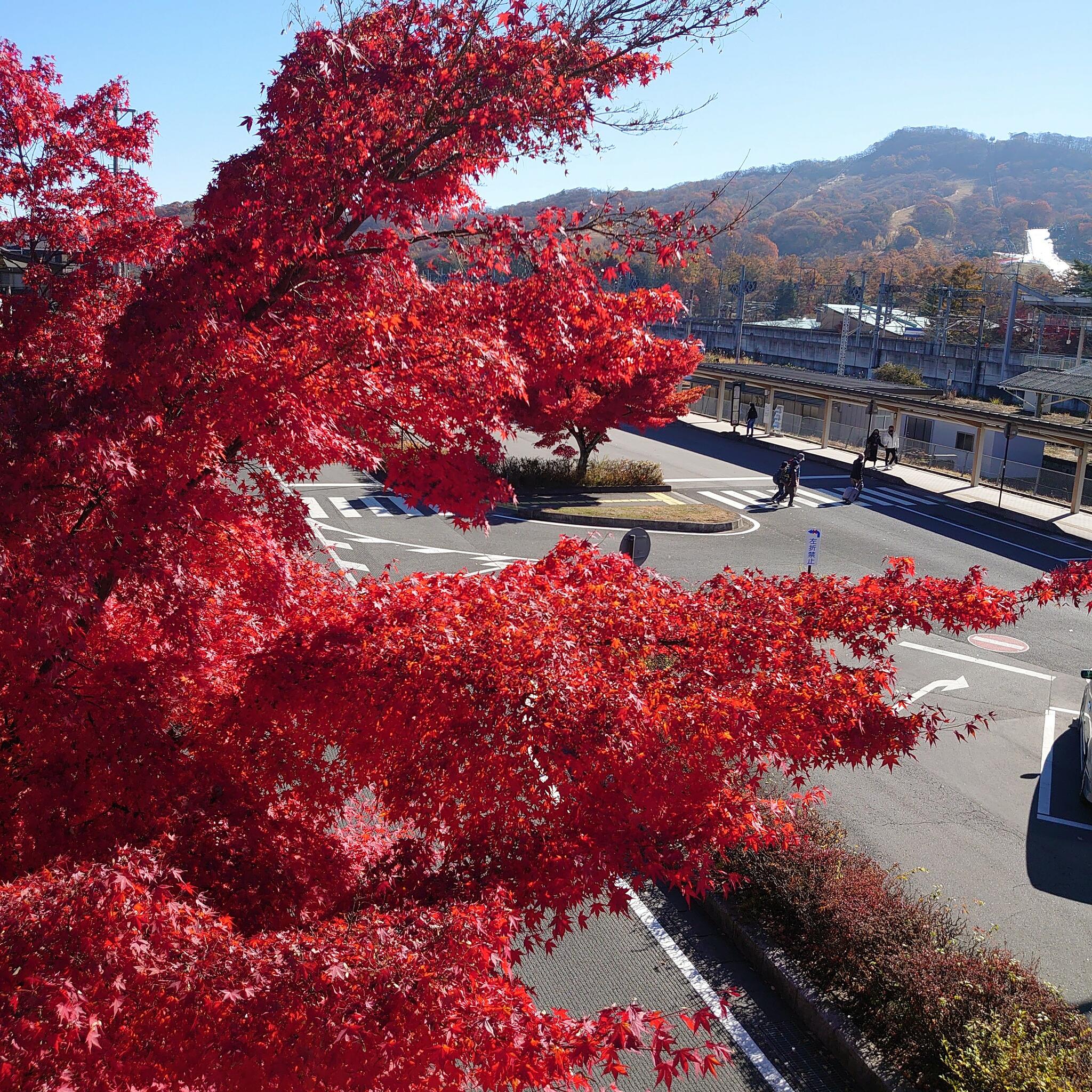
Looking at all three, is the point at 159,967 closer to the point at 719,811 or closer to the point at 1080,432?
the point at 719,811

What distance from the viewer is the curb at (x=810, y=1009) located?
682 cm

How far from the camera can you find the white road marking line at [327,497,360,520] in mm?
24578

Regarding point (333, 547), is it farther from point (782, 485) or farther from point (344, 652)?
point (344, 652)

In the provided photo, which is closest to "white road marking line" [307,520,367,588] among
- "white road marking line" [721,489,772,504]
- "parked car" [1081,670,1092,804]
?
"parked car" [1081,670,1092,804]

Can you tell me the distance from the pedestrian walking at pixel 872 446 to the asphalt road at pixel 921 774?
6.31m

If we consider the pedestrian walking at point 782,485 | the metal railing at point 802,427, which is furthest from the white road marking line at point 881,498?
the metal railing at point 802,427

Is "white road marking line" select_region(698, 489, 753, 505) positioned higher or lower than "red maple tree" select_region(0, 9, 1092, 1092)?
lower

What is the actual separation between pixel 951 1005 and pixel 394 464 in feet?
19.7

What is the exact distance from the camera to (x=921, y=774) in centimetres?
1211

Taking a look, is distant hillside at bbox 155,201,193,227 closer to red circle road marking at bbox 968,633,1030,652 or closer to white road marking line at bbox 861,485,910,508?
red circle road marking at bbox 968,633,1030,652

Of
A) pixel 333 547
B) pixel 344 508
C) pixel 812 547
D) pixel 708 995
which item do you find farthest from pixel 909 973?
pixel 344 508

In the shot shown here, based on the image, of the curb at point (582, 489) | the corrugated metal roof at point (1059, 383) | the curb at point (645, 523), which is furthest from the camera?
the corrugated metal roof at point (1059, 383)

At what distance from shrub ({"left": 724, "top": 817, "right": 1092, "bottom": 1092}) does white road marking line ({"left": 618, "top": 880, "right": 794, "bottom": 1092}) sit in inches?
31.6

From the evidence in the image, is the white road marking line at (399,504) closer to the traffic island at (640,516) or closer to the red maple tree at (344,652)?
the traffic island at (640,516)
